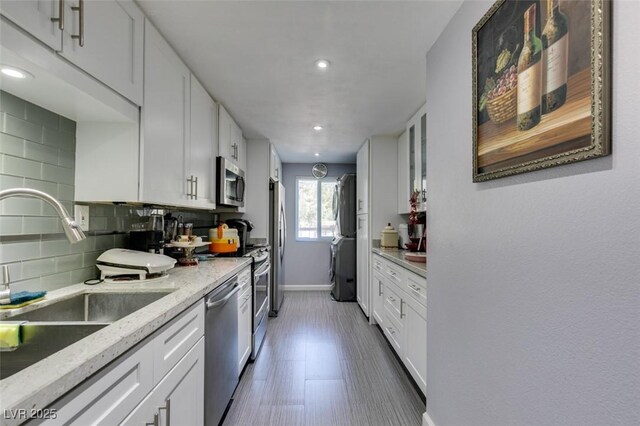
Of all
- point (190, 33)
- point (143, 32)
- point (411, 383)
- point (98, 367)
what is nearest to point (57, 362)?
point (98, 367)

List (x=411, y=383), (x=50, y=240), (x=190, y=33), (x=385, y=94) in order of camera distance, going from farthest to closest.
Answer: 1. (x=385, y=94)
2. (x=411, y=383)
3. (x=190, y=33)
4. (x=50, y=240)

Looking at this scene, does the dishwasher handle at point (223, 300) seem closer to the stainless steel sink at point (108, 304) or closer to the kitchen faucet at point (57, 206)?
the stainless steel sink at point (108, 304)

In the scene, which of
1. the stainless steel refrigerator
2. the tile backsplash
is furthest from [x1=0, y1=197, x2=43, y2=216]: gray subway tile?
the stainless steel refrigerator

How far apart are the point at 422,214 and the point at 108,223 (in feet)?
8.93

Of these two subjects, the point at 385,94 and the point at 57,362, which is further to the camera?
the point at 385,94

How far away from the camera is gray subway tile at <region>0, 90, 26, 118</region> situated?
3.76 ft

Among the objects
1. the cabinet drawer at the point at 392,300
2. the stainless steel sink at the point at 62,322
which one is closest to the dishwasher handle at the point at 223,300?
the stainless steel sink at the point at 62,322

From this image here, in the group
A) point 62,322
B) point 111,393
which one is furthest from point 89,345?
point 62,322

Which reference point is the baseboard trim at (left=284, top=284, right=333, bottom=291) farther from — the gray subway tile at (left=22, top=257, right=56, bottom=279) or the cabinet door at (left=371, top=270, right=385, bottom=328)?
the gray subway tile at (left=22, top=257, right=56, bottom=279)

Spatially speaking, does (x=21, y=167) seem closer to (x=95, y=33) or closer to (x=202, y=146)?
(x=95, y=33)

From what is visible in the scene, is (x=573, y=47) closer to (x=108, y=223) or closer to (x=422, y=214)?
(x=108, y=223)

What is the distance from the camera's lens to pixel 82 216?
153cm

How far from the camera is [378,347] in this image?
299cm

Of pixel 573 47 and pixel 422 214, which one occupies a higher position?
pixel 573 47
